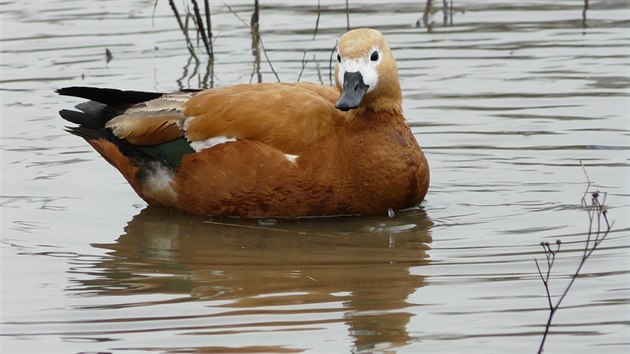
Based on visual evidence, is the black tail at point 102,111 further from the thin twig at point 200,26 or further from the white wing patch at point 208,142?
the thin twig at point 200,26

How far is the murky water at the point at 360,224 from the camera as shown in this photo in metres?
6.52

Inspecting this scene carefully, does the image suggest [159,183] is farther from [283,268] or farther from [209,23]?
[209,23]

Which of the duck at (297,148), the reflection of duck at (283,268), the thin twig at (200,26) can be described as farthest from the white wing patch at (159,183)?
the thin twig at (200,26)

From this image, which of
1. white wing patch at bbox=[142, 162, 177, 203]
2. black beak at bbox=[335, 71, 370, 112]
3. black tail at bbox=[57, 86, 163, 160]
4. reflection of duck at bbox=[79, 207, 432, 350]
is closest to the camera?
reflection of duck at bbox=[79, 207, 432, 350]

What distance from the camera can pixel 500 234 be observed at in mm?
8195

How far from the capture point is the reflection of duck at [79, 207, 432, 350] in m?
6.71

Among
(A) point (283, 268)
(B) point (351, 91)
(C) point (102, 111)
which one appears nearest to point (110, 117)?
(C) point (102, 111)

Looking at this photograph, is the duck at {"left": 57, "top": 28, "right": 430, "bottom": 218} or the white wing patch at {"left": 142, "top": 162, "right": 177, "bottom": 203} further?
the white wing patch at {"left": 142, "top": 162, "right": 177, "bottom": 203}

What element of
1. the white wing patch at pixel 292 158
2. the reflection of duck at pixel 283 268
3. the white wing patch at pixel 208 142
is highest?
the white wing patch at pixel 208 142

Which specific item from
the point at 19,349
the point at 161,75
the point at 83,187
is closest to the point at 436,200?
the point at 83,187

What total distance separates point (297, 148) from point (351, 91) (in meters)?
0.48

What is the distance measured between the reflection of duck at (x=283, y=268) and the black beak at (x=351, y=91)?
77 cm

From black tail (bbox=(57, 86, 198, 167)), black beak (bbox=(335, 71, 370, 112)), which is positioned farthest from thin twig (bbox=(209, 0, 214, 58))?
black beak (bbox=(335, 71, 370, 112))

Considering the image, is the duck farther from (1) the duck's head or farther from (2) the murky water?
(2) the murky water
